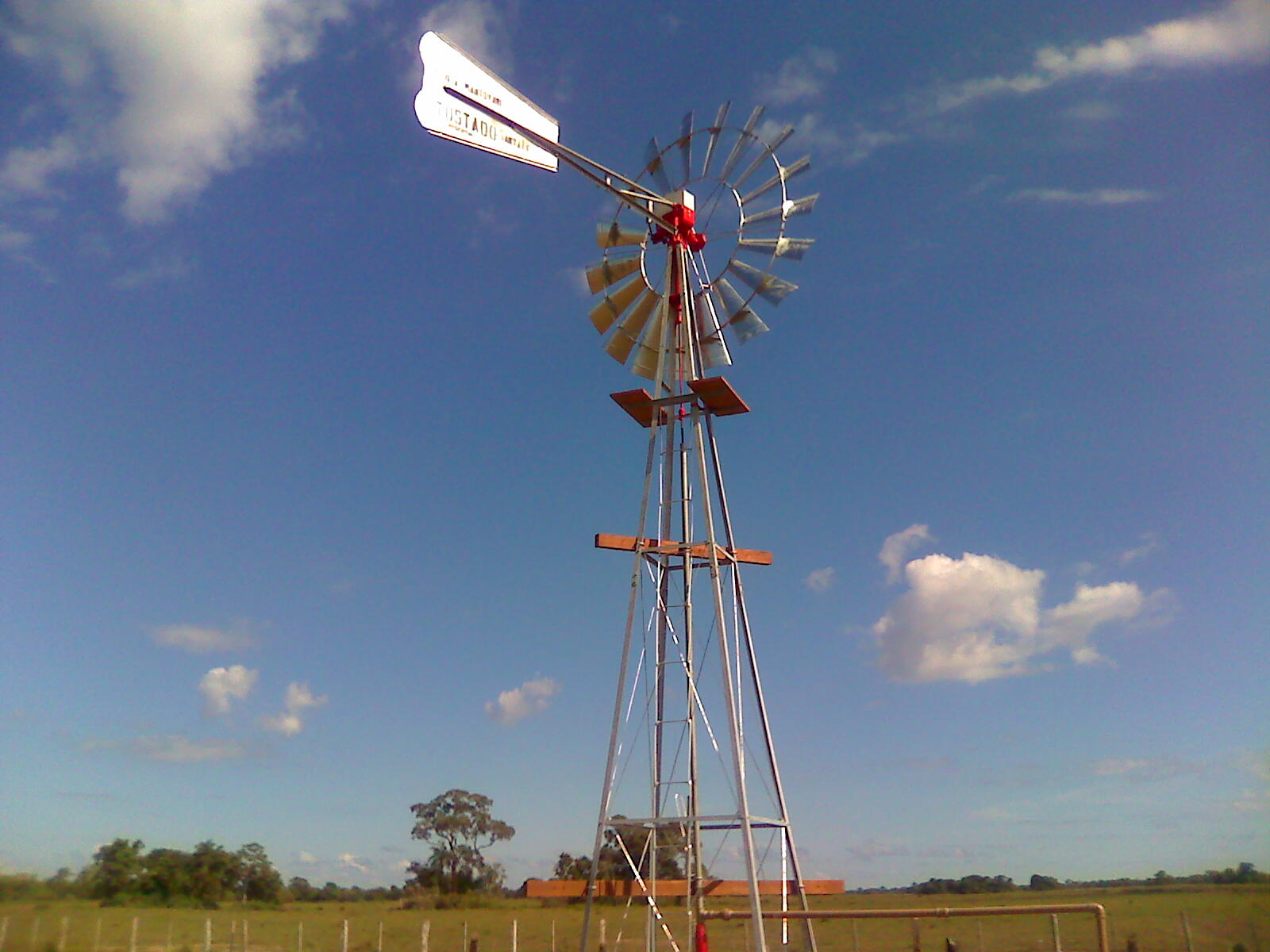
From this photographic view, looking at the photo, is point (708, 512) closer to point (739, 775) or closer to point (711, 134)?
point (739, 775)

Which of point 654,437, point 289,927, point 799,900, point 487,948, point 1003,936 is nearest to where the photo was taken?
point 799,900

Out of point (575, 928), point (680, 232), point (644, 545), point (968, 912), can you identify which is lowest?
point (575, 928)

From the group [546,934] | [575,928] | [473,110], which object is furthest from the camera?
[575,928]

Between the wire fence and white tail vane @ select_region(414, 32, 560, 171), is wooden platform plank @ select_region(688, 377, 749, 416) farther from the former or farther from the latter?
the wire fence

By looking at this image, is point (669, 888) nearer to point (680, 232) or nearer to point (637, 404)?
point (637, 404)

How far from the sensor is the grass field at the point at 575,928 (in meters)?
11.9

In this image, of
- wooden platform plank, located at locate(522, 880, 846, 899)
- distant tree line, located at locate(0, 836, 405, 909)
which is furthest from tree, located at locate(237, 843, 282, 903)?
wooden platform plank, located at locate(522, 880, 846, 899)

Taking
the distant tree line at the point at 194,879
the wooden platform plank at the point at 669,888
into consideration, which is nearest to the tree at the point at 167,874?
the distant tree line at the point at 194,879

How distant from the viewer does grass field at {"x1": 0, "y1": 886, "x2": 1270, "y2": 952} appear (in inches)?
467

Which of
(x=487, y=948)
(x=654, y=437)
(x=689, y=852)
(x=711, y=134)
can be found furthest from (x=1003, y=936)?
(x=711, y=134)

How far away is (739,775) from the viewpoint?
1334 cm

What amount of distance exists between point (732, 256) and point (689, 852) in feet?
29.8

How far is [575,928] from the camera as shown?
32.6 meters

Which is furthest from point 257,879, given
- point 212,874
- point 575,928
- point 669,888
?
point 669,888
